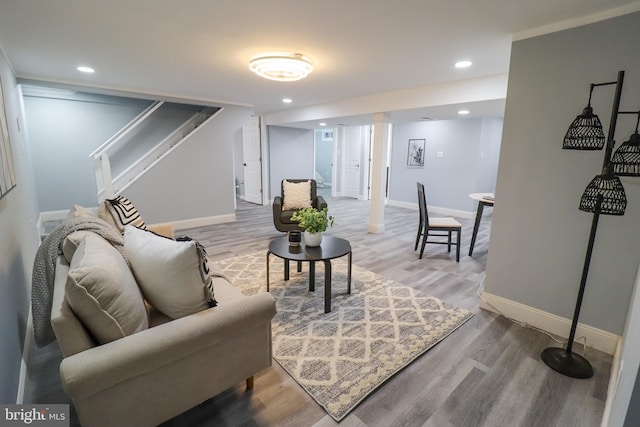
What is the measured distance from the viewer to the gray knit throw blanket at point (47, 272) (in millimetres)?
1553

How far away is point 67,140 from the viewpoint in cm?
497

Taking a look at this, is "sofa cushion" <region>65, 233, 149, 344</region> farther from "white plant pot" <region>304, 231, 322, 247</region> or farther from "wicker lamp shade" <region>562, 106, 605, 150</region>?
"wicker lamp shade" <region>562, 106, 605, 150</region>

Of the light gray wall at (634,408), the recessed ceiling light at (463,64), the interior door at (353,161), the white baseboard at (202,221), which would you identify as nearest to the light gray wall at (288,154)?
the interior door at (353,161)

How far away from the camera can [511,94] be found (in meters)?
2.33

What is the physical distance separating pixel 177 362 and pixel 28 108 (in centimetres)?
558

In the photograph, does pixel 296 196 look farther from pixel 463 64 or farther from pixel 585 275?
pixel 585 275

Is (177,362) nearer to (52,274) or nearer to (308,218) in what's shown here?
(52,274)

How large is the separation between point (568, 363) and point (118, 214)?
3.54 meters

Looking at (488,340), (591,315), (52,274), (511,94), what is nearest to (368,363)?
(488,340)

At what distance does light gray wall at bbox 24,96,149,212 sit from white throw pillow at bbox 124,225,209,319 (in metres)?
4.92

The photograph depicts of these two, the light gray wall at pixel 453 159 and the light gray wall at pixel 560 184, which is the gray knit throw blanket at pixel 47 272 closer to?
the light gray wall at pixel 560 184

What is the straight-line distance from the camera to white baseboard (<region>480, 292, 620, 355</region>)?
2074 mm

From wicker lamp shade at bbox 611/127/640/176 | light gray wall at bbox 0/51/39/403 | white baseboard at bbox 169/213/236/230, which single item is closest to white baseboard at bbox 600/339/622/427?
wicker lamp shade at bbox 611/127/640/176

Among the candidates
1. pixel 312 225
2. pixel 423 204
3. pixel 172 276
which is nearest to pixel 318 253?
pixel 312 225
